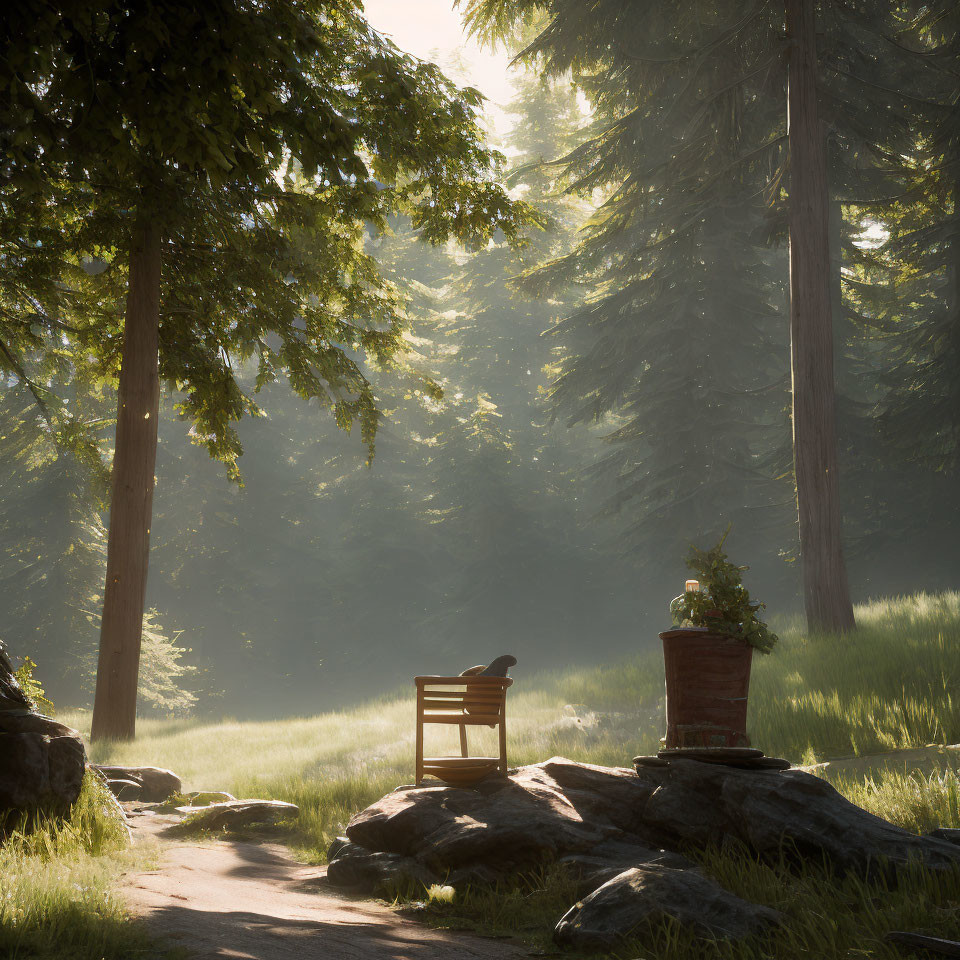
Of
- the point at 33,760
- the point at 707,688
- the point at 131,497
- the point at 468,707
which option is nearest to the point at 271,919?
the point at 33,760

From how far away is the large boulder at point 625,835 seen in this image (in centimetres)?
445

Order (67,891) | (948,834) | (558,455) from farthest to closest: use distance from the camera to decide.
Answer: (558,455), (948,834), (67,891)

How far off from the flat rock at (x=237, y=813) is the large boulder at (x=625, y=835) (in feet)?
6.54

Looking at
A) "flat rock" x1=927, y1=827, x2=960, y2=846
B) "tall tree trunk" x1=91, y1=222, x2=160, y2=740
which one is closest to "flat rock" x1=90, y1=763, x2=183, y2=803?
"tall tree trunk" x1=91, y1=222, x2=160, y2=740

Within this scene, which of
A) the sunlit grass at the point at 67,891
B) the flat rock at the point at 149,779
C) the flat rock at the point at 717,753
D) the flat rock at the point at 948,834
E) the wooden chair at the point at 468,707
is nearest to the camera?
the sunlit grass at the point at 67,891

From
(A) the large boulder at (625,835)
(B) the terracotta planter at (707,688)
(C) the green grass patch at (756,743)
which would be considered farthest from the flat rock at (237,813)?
(B) the terracotta planter at (707,688)

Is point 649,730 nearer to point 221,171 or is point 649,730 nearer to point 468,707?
point 468,707

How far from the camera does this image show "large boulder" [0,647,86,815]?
571 cm

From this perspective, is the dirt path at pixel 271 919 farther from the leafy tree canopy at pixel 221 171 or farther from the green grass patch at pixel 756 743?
→ the leafy tree canopy at pixel 221 171

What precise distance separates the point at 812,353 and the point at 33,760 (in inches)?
456

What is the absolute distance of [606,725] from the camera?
45.3 feet

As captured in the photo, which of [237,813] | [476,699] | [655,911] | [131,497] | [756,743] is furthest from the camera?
[131,497]

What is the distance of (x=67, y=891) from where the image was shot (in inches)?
164

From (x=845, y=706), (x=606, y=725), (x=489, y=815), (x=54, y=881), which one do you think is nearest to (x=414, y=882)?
(x=489, y=815)
